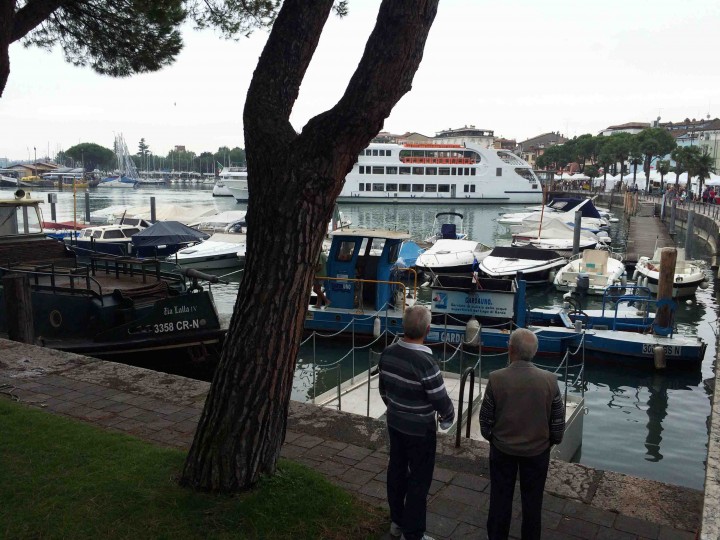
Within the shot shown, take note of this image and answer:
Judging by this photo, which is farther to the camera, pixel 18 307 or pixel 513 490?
pixel 18 307

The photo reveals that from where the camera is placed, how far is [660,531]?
4.20 metres

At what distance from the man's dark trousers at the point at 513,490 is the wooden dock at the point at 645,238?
25.9m

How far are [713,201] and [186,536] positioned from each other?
5876 centimetres

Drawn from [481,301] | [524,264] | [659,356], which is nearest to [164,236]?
[524,264]

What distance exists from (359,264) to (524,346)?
11352 mm

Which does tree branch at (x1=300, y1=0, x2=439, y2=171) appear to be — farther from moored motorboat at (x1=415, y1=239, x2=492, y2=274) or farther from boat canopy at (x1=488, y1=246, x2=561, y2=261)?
boat canopy at (x1=488, y1=246, x2=561, y2=261)

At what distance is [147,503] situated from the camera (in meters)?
4.07

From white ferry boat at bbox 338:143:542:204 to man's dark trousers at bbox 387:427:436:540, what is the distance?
2791 inches

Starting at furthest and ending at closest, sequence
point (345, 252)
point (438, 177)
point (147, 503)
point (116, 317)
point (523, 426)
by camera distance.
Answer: point (438, 177) < point (345, 252) < point (116, 317) < point (147, 503) < point (523, 426)

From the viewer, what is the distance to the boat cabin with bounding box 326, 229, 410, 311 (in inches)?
577

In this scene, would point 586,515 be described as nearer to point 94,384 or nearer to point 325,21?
point 325,21

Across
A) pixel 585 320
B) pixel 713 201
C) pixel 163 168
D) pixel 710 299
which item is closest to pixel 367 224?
pixel 713 201

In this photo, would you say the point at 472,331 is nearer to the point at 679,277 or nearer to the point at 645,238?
the point at 679,277

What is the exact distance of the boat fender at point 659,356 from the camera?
A: 1353 cm
